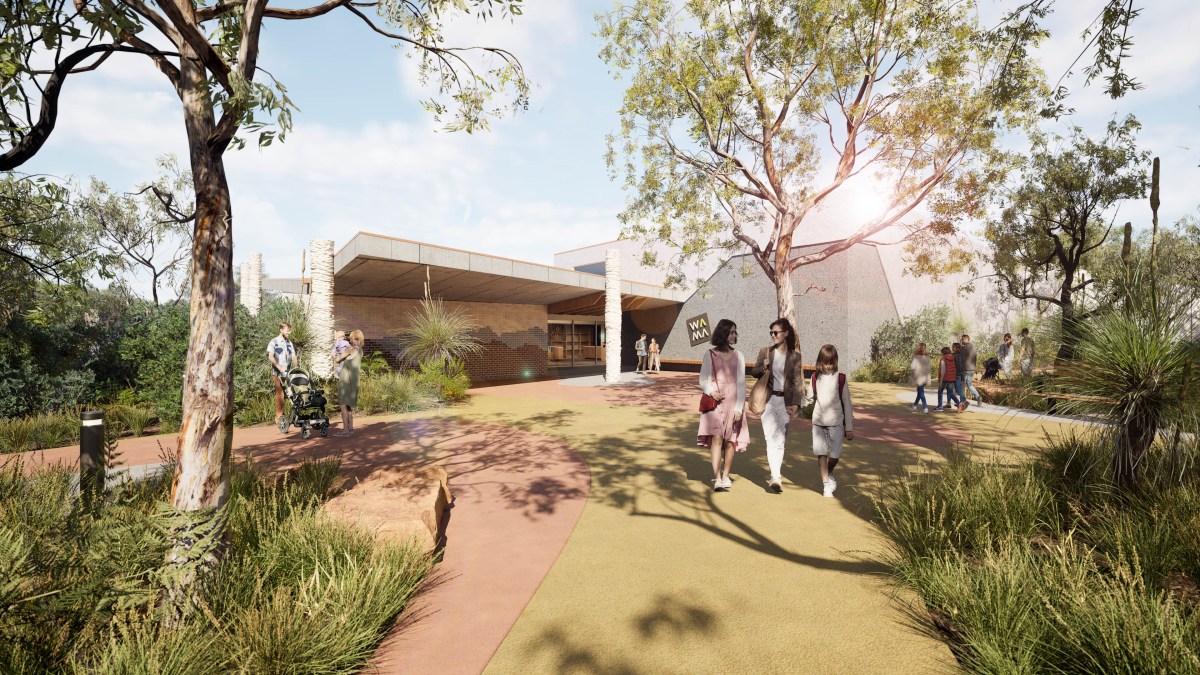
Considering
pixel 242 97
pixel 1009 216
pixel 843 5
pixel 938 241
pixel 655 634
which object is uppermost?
pixel 843 5

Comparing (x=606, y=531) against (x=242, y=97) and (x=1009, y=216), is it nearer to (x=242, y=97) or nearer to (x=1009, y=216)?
(x=242, y=97)

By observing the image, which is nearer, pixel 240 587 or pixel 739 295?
pixel 240 587

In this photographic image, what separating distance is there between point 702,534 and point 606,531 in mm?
853

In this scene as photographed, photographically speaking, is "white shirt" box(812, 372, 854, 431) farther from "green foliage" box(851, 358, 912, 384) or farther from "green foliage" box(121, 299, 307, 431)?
"green foliage" box(851, 358, 912, 384)

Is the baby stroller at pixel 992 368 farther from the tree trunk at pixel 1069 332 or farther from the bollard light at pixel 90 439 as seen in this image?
the bollard light at pixel 90 439

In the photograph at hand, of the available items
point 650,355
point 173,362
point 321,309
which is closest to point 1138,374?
point 321,309

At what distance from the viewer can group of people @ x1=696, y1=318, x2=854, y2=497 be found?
5105 millimetres

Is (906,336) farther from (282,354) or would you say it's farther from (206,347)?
(206,347)

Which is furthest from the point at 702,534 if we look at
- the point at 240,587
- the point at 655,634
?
the point at 240,587

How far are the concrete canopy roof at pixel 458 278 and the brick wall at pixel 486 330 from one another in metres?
0.44

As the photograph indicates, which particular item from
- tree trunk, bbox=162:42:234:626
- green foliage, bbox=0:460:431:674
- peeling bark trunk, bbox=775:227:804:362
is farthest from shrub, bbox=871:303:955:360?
tree trunk, bbox=162:42:234:626

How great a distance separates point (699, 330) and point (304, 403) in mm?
16465

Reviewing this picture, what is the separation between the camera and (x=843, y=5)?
993 cm

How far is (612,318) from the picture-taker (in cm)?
1769
